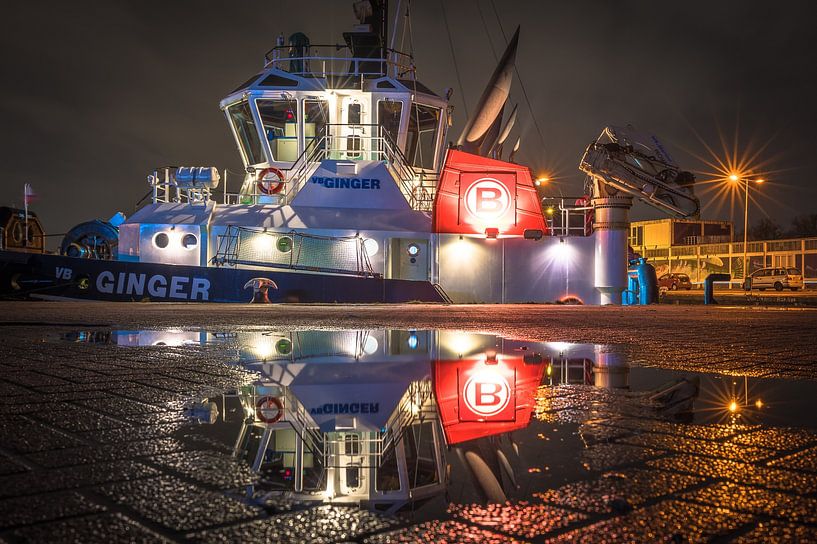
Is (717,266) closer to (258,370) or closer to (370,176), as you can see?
(370,176)

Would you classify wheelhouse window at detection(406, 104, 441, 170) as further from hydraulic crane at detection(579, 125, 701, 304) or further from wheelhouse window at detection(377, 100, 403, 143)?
hydraulic crane at detection(579, 125, 701, 304)

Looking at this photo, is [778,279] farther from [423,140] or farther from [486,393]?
[486,393]

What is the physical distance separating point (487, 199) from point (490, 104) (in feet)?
13.8

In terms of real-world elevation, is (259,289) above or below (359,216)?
below

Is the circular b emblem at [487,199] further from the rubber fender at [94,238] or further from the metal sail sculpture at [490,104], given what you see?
the rubber fender at [94,238]

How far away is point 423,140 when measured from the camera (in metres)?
19.0

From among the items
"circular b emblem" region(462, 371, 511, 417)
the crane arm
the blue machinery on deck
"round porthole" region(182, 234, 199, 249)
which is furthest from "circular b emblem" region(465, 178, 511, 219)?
"circular b emblem" region(462, 371, 511, 417)

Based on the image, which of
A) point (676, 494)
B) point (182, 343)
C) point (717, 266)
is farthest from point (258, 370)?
point (717, 266)

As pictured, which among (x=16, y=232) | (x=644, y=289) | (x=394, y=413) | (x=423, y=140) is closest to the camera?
(x=394, y=413)

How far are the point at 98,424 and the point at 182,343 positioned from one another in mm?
3485

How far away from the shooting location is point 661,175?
18.4 metres

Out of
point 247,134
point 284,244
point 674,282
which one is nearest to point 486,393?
point 284,244

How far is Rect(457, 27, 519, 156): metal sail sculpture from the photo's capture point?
2055 cm

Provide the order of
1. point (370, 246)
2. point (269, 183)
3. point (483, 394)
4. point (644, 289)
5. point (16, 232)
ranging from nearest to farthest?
point (483, 394), point (370, 246), point (269, 183), point (644, 289), point (16, 232)
